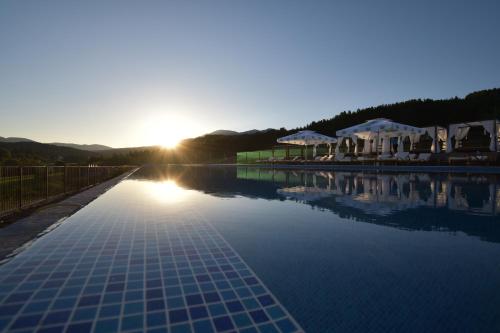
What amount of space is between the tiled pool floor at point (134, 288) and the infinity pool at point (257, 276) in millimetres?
10

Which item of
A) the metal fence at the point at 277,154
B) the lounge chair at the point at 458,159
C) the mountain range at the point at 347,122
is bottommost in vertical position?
the lounge chair at the point at 458,159

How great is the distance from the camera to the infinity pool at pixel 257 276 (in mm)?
1617

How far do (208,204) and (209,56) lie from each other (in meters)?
14.4

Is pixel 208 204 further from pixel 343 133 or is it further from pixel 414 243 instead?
pixel 343 133

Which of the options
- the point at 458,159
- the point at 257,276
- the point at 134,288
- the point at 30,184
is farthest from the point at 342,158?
the point at 134,288

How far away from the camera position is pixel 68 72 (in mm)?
15773

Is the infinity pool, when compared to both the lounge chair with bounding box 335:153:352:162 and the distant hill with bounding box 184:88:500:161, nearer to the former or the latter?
the lounge chair with bounding box 335:153:352:162

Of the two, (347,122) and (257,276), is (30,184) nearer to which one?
(257,276)

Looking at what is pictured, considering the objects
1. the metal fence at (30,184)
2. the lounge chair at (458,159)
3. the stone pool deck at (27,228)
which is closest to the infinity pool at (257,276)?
the stone pool deck at (27,228)

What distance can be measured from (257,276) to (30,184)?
598 cm

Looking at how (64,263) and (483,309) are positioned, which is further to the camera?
(64,263)

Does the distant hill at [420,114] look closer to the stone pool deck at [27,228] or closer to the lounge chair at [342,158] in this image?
the lounge chair at [342,158]

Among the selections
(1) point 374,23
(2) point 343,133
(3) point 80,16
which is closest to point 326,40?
(1) point 374,23

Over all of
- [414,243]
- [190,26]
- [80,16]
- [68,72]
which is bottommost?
[414,243]
